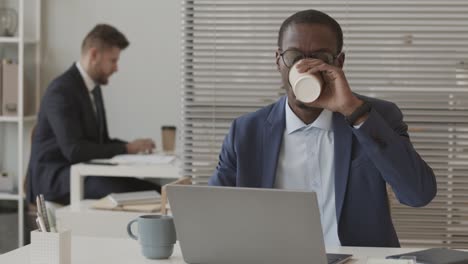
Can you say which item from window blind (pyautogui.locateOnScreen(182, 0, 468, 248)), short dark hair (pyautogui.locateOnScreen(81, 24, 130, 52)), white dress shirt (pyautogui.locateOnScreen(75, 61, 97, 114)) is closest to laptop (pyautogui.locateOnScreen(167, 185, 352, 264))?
window blind (pyautogui.locateOnScreen(182, 0, 468, 248))

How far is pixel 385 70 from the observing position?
139 inches

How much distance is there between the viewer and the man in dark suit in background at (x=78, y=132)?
4789 millimetres

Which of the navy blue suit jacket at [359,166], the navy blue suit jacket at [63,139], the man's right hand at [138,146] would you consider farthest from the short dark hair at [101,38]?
the navy blue suit jacket at [359,166]

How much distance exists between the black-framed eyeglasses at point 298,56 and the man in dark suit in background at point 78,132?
2612 millimetres

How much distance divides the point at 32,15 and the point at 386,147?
430cm

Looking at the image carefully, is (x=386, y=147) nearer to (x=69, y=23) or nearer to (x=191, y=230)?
(x=191, y=230)

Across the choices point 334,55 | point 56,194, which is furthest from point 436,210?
point 56,194

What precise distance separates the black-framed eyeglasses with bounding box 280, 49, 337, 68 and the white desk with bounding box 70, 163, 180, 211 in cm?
212

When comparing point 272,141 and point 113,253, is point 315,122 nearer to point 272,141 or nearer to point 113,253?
point 272,141

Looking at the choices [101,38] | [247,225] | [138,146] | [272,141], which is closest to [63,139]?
[138,146]

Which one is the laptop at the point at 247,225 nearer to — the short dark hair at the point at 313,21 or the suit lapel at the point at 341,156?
the suit lapel at the point at 341,156

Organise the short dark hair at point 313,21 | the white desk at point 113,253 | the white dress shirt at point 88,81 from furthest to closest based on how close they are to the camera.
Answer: the white dress shirt at point 88,81 → the short dark hair at point 313,21 → the white desk at point 113,253

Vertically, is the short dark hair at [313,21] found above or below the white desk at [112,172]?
above

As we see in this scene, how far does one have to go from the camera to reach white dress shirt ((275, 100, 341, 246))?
2.44 m
